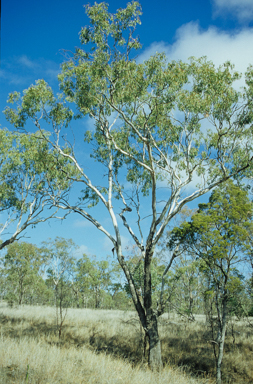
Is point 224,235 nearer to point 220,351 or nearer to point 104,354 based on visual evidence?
point 220,351

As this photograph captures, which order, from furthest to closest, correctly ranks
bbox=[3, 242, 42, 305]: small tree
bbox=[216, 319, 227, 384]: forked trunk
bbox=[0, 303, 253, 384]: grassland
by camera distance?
bbox=[3, 242, 42, 305]: small tree
bbox=[216, 319, 227, 384]: forked trunk
bbox=[0, 303, 253, 384]: grassland

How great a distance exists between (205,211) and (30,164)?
9628mm

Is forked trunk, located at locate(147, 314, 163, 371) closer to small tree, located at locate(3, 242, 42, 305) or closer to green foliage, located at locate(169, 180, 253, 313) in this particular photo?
green foliage, located at locate(169, 180, 253, 313)

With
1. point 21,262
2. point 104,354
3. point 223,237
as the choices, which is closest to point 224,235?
point 223,237

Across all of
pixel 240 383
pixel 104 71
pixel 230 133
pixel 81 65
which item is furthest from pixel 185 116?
pixel 240 383

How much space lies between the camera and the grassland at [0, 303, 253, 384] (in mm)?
5055

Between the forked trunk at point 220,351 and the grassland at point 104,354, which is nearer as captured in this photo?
the grassland at point 104,354

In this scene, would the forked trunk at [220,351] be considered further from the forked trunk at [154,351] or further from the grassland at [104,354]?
the forked trunk at [154,351]

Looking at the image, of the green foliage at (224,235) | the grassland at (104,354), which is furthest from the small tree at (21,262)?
the green foliage at (224,235)

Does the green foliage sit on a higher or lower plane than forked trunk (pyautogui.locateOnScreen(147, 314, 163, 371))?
higher

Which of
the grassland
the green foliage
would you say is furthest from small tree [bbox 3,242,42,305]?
the green foliage

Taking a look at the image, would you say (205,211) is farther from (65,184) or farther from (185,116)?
(65,184)

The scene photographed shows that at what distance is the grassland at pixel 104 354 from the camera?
16.6 feet

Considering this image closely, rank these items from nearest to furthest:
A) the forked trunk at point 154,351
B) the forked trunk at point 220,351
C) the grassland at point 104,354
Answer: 1. the grassland at point 104,354
2. the forked trunk at point 154,351
3. the forked trunk at point 220,351
